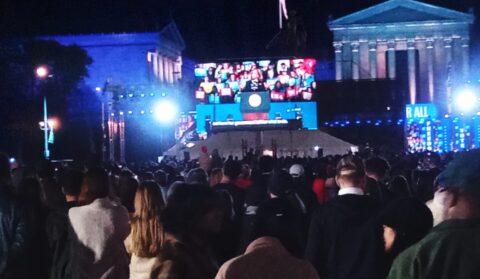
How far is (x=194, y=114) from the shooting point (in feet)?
192

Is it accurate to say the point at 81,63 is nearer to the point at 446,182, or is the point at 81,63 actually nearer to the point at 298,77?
the point at 298,77

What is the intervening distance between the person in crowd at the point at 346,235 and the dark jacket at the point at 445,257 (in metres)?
2.99

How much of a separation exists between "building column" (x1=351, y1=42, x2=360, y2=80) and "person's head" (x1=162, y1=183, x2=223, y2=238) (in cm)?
7231

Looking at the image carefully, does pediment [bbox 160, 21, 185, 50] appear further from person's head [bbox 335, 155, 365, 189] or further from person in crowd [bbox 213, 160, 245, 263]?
person's head [bbox 335, 155, 365, 189]

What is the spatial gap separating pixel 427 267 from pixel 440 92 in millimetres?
77554

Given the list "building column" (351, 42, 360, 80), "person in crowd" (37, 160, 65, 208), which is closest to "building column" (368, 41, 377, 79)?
"building column" (351, 42, 360, 80)

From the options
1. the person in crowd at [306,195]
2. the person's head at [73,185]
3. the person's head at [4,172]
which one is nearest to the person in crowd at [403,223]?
the person's head at [73,185]

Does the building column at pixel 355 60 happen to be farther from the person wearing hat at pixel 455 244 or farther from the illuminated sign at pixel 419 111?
the person wearing hat at pixel 455 244

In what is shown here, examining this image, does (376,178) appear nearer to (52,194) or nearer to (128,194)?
(128,194)

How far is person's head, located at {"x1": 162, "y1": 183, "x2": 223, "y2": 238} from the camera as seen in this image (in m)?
3.97

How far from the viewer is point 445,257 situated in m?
3.24

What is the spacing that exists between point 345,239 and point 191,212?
2.58 m

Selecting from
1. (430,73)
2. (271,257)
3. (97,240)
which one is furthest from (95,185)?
(430,73)

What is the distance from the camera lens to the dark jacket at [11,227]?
7.10m
